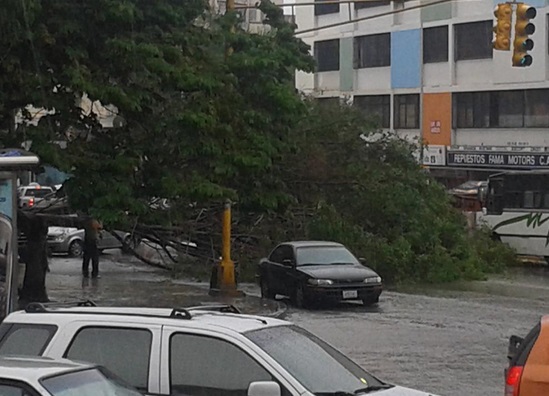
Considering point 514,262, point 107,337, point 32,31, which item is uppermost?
point 32,31

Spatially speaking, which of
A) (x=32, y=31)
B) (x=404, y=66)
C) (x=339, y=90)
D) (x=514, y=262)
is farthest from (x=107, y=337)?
(x=339, y=90)

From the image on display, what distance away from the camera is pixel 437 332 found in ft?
71.4

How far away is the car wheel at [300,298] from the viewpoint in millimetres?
25808

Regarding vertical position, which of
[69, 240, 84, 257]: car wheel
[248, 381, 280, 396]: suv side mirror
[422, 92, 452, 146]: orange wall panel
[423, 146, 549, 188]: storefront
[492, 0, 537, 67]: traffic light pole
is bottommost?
[69, 240, 84, 257]: car wheel

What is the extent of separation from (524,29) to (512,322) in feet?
21.0

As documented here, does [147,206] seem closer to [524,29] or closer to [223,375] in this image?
[524,29]

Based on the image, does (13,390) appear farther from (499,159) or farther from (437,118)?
(437,118)

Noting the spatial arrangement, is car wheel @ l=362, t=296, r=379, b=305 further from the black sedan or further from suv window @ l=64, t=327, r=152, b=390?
suv window @ l=64, t=327, r=152, b=390

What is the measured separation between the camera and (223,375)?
27.1ft

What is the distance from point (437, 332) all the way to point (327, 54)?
45.0m

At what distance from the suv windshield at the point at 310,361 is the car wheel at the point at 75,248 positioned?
117ft

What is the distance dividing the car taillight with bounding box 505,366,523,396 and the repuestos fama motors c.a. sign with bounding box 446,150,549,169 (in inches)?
1695

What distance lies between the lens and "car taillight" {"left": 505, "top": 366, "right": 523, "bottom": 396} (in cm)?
898

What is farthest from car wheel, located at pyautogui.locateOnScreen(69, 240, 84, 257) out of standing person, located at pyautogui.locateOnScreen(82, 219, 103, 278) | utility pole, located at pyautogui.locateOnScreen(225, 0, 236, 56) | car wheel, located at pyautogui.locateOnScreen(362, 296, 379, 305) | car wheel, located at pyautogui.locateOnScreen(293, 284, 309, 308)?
car wheel, located at pyautogui.locateOnScreen(362, 296, 379, 305)
